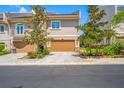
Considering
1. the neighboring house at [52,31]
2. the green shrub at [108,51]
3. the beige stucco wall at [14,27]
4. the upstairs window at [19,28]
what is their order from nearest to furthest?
the green shrub at [108,51]
the neighboring house at [52,31]
the beige stucco wall at [14,27]
the upstairs window at [19,28]

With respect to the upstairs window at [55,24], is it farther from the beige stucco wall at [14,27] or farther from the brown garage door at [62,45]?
the beige stucco wall at [14,27]

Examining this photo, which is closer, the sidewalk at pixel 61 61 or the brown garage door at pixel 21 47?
the sidewalk at pixel 61 61

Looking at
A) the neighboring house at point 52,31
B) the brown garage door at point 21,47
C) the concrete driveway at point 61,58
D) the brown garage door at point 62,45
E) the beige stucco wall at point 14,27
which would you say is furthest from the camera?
the brown garage door at point 21,47

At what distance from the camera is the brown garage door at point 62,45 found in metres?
37.2

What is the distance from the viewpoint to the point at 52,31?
121 ft

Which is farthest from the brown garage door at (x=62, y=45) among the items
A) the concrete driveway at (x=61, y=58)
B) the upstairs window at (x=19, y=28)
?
the concrete driveway at (x=61, y=58)

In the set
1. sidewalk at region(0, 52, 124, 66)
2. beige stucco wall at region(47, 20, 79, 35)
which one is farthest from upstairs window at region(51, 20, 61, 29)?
sidewalk at region(0, 52, 124, 66)

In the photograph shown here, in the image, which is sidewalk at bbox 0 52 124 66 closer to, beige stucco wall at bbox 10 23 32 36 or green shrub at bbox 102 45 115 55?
green shrub at bbox 102 45 115 55

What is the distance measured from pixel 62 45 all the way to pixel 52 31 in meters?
2.78

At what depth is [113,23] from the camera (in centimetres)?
3378

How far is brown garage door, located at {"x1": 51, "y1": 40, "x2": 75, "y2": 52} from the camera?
37.2 m

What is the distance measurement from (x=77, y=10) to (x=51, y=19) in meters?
4.41

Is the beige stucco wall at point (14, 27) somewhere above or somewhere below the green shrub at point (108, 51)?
above
